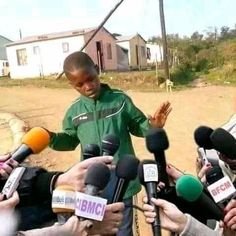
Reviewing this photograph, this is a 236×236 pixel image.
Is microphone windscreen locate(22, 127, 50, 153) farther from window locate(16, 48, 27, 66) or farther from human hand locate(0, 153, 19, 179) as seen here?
window locate(16, 48, 27, 66)

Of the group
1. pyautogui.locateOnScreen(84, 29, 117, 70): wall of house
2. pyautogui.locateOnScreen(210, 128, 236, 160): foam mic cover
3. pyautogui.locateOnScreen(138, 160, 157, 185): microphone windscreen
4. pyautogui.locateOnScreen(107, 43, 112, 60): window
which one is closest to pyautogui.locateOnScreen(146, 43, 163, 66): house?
pyautogui.locateOnScreen(84, 29, 117, 70): wall of house

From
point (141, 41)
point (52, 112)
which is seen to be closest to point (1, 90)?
point (52, 112)

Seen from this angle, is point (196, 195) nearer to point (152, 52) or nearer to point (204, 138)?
point (204, 138)

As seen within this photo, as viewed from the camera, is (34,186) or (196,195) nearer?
(196,195)

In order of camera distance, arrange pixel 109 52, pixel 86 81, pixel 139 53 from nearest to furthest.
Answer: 1. pixel 86 81
2. pixel 109 52
3. pixel 139 53

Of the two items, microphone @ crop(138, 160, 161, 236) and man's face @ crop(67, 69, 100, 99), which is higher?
man's face @ crop(67, 69, 100, 99)

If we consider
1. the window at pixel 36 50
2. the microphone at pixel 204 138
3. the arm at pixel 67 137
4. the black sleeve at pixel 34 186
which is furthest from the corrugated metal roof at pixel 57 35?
the black sleeve at pixel 34 186

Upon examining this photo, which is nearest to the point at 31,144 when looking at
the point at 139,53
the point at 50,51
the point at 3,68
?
the point at 50,51

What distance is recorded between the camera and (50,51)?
34.6m

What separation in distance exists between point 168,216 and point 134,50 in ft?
139

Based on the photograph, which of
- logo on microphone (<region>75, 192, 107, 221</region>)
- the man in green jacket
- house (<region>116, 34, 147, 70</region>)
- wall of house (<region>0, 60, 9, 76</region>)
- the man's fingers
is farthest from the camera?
wall of house (<region>0, 60, 9, 76</region>)

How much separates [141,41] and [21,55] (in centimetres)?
1385

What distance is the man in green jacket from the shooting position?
3189 millimetres

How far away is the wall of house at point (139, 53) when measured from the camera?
4283 cm
